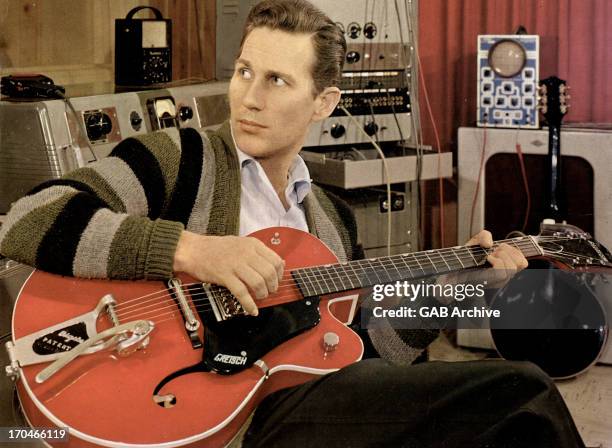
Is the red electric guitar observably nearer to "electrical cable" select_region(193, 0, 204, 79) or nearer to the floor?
the floor

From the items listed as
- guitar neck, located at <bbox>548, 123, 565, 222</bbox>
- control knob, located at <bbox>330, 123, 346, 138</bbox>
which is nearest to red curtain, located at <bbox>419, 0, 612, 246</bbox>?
guitar neck, located at <bbox>548, 123, 565, 222</bbox>

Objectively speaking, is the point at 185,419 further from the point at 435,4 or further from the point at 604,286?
the point at 435,4

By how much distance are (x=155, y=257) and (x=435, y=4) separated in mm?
1716

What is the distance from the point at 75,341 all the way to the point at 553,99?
1488 mm

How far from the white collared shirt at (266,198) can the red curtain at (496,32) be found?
50.5 inches

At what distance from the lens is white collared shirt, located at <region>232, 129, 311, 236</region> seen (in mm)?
1351

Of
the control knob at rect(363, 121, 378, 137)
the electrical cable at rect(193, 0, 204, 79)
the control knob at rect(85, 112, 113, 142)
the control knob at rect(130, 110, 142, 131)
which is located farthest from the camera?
the electrical cable at rect(193, 0, 204, 79)

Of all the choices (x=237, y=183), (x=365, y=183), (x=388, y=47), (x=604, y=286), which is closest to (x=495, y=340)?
(x=604, y=286)

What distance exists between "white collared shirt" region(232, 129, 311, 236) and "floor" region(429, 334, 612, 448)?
0.85 meters

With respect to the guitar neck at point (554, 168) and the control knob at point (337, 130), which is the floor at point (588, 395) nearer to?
the guitar neck at point (554, 168)

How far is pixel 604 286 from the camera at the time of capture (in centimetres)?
205

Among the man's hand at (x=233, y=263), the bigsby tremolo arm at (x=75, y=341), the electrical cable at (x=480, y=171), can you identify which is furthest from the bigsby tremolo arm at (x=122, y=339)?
the electrical cable at (x=480, y=171)

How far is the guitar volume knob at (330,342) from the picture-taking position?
1177mm

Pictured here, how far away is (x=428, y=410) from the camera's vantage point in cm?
104
